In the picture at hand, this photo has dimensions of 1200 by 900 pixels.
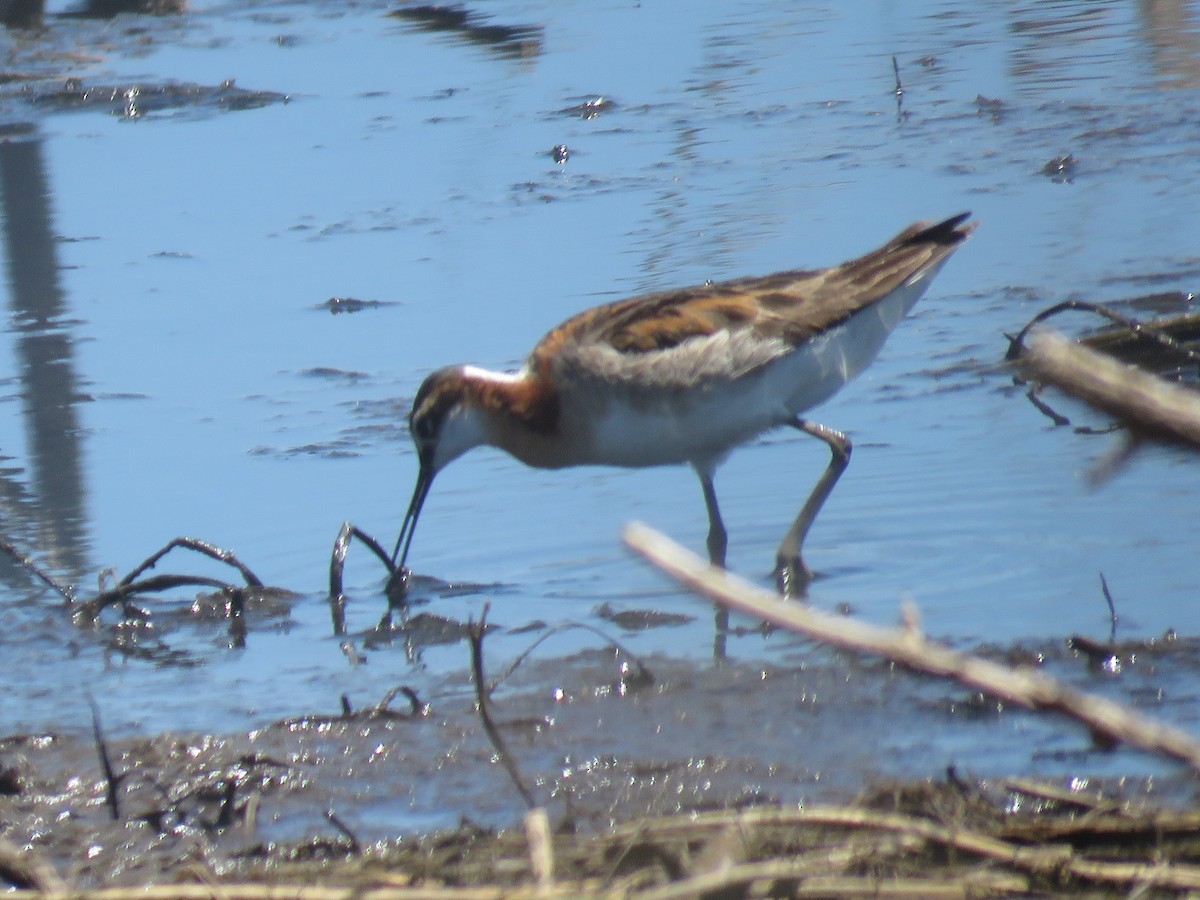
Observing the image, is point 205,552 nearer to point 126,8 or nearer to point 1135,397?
point 1135,397

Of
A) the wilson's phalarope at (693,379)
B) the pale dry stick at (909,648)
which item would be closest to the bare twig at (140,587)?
the wilson's phalarope at (693,379)

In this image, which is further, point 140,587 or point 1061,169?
point 1061,169

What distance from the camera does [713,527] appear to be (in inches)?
254

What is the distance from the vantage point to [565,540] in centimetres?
665

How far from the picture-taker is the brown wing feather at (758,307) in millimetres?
6316

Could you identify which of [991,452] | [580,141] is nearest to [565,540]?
[991,452]

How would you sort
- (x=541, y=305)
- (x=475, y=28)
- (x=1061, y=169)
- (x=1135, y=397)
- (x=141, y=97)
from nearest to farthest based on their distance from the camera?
1. (x=1135, y=397)
2. (x=541, y=305)
3. (x=1061, y=169)
4. (x=141, y=97)
5. (x=475, y=28)

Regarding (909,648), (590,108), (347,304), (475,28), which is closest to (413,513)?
(347,304)

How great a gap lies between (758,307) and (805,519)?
2.41 ft

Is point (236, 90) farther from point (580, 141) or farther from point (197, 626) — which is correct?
point (197, 626)

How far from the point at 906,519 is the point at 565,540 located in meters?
1.16

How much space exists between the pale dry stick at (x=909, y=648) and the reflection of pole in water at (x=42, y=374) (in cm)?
534

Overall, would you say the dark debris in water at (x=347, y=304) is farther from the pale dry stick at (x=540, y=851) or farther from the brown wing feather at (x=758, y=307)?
the pale dry stick at (x=540, y=851)

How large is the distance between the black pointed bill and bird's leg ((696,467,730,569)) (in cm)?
93
